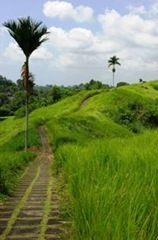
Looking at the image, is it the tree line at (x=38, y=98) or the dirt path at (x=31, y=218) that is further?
the tree line at (x=38, y=98)

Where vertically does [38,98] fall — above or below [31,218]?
above

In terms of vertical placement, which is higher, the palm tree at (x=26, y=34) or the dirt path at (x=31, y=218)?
the palm tree at (x=26, y=34)

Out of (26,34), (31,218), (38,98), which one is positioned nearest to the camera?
(31,218)

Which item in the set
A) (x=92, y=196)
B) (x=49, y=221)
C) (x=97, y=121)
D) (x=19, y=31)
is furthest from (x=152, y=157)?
(x=97, y=121)

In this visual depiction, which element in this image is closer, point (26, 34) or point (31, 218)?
point (31, 218)

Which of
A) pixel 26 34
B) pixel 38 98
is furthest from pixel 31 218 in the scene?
pixel 38 98

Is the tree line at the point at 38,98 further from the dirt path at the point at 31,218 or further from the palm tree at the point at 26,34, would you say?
the dirt path at the point at 31,218

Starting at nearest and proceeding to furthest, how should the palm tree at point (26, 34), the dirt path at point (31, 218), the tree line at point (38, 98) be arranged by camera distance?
the dirt path at point (31, 218), the palm tree at point (26, 34), the tree line at point (38, 98)

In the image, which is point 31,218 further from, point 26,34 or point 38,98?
point 38,98

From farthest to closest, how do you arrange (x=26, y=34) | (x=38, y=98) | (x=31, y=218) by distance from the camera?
1. (x=38, y=98)
2. (x=26, y=34)
3. (x=31, y=218)

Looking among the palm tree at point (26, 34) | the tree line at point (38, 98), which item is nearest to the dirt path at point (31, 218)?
the palm tree at point (26, 34)

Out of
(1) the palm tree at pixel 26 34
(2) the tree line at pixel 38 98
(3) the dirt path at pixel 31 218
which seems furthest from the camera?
(2) the tree line at pixel 38 98

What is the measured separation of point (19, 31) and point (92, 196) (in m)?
23.4

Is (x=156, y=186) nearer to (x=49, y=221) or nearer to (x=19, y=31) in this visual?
(x=49, y=221)
